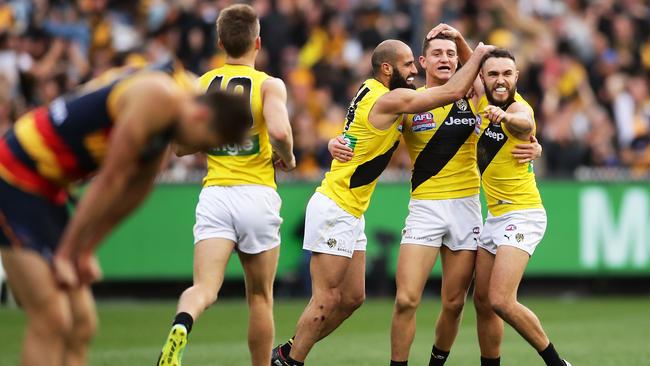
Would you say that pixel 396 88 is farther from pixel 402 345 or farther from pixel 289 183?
pixel 289 183

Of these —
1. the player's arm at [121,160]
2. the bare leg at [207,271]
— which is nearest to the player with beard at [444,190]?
the bare leg at [207,271]

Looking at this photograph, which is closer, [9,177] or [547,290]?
[9,177]

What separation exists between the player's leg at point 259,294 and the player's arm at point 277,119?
0.73 m

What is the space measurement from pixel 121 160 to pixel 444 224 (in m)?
3.97

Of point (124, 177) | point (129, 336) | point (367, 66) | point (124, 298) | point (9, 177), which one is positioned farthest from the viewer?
point (367, 66)

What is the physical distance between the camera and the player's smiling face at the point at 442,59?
31.7 feet

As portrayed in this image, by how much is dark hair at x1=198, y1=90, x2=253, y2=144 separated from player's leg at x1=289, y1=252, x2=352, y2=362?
3.46 meters

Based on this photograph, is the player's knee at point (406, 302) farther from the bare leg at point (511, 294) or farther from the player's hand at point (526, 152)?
the player's hand at point (526, 152)

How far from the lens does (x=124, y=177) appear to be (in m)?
6.14

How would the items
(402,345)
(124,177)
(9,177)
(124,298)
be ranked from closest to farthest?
(124,177)
(9,177)
(402,345)
(124,298)

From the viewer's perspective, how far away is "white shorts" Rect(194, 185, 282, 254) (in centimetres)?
850

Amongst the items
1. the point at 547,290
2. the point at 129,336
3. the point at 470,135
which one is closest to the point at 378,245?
the point at 547,290

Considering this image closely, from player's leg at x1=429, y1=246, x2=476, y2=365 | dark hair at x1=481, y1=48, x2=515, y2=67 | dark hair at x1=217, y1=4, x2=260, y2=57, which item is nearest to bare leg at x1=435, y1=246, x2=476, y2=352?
player's leg at x1=429, y1=246, x2=476, y2=365

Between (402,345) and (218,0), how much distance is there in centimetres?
1265
